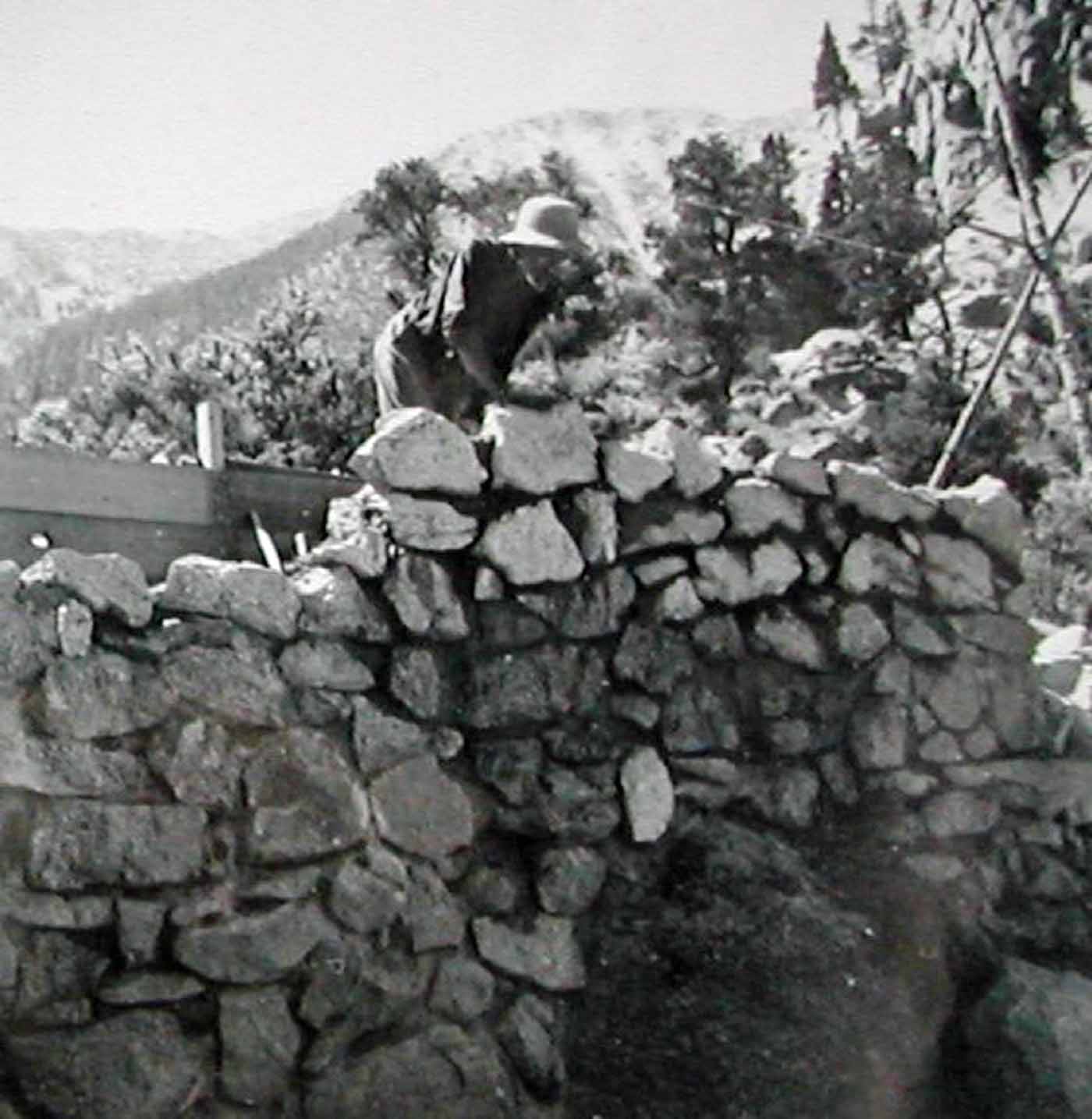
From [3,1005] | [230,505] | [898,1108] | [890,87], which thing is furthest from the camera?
[890,87]

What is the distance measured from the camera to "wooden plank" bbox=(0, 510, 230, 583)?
4.47m

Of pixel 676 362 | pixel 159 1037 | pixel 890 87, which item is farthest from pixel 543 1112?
pixel 890 87

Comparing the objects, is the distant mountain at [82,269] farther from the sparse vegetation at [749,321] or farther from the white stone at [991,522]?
the white stone at [991,522]

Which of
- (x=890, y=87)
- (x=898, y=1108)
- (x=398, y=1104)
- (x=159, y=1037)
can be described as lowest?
(x=898, y=1108)

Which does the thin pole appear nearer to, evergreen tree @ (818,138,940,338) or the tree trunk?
the tree trunk

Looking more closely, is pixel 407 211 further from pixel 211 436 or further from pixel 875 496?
pixel 875 496

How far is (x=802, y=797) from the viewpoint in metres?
5.08

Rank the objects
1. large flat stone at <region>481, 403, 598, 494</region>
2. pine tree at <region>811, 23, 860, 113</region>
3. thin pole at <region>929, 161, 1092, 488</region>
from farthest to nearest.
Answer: pine tree at <region>811, 23, 860, 113</region>, thin pole at <region>929, 161, 1092, 488</region>, large flat stone at <region>481, 403, 598, 494</region>

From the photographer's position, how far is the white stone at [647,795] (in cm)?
460

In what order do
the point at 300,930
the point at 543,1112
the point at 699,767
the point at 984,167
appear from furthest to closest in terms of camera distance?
1. the point at 984,167
2. the point at 699,767
3. the point at 543,1112
4. the point at 300,930

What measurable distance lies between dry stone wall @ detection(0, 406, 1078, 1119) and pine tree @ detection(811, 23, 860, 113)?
50520mm

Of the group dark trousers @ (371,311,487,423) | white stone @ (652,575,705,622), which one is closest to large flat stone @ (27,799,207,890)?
white stone @ (652,575,705,622)

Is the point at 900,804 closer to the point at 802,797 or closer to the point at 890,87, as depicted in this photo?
the point at 802,797

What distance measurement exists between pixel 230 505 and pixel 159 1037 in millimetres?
2316
